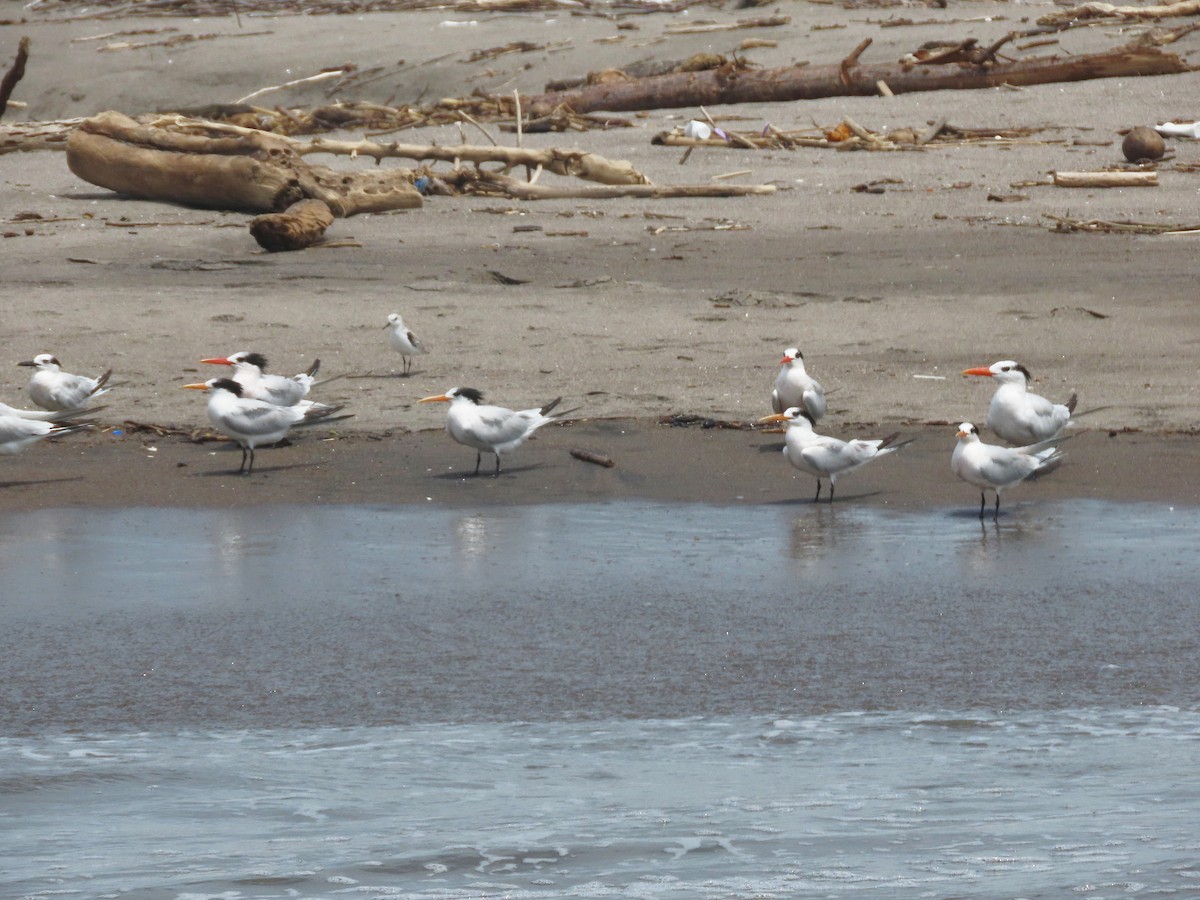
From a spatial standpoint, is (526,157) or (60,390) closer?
(60,390)

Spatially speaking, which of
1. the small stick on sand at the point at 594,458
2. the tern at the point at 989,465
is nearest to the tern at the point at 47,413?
the small stick on sand at the point at 594,458

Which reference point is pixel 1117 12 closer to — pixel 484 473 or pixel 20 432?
pixel 484 473

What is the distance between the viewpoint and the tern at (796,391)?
1015 centimetres

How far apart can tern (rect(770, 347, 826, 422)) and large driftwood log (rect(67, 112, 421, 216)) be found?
7.11m

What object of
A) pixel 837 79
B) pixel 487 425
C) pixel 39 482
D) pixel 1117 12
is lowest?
pixel 39 482

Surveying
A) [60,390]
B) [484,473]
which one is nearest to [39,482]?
[60,390]

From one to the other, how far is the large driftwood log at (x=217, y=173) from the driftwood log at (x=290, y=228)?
33.6 inches

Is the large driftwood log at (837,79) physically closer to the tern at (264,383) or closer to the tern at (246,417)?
the tern at (264,383)

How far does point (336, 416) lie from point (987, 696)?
511cm

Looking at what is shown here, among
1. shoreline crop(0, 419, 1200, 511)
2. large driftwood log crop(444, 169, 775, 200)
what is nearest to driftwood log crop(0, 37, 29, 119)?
large driftwood log crop(444, 169, 775, 200)

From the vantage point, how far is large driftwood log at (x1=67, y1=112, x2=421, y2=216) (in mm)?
16375

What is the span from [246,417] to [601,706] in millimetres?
4135

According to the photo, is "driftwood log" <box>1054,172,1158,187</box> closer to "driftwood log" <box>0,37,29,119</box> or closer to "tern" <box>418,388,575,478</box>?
"tern" <box>418,388,575,478</box>

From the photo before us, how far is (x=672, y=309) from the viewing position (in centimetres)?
1334
